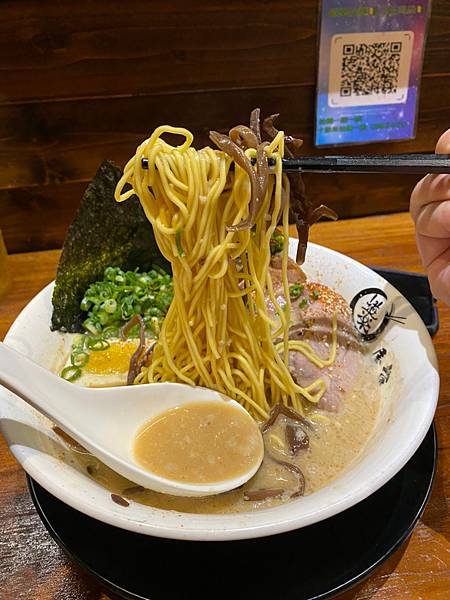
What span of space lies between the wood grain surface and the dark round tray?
171 cm

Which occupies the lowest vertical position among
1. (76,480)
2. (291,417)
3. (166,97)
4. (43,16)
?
(291,417)

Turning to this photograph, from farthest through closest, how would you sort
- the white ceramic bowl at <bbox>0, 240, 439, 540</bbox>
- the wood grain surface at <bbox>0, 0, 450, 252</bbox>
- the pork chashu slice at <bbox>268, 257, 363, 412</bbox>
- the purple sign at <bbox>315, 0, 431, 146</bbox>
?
1. the purple sign at <bbox>315, 0, 431, 146</bbox>
2. the wood grain surface at <bbox>0, 0, 450, 252</bbox>
3. the pork chashu slice at <bbox>268, 257, 363, 412</bbox>
4. the white ceramic bowl at <bbox>0, 240, 439, 540</bbox>

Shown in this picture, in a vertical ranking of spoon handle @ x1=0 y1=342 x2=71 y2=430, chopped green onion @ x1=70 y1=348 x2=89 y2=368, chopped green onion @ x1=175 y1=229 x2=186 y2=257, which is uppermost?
chopped green onion @ x1=175 y1=229 x2=186 y2=257

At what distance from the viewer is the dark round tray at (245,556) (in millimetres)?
1120

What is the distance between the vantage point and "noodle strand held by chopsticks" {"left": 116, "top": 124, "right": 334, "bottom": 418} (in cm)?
124

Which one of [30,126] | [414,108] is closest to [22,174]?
[30,126]

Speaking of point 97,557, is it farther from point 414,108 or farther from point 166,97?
point 414,108

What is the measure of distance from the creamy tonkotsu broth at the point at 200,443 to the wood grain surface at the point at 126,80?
1561 mm

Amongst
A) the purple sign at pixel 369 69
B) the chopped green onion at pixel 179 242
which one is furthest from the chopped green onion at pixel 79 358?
the purple sign at pixel 369 69

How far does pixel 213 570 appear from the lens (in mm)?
1155

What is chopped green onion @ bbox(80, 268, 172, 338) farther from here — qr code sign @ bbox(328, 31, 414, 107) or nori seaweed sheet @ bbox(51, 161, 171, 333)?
qr code sign @ bbox(328, 31, 414, 107)

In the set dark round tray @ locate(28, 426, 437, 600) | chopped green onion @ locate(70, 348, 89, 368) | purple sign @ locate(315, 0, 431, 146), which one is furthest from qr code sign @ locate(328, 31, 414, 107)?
dark round tray @ locate(28, 426, 437, 600)

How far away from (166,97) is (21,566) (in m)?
1.98

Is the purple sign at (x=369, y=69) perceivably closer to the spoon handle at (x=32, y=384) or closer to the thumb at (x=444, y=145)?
the thumb at (x=444, y=145)
